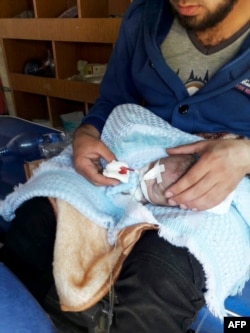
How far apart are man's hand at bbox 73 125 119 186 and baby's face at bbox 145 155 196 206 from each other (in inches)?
3.1

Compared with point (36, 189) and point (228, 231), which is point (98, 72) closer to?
point (36, 189)

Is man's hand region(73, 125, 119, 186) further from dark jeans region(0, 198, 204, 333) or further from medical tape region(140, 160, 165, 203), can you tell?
dark jeans region(0, 198, 204, 333)

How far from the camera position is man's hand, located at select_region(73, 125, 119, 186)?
78cm

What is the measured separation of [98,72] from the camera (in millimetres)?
1882

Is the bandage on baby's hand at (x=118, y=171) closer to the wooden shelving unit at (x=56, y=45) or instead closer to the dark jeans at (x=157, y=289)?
the dark jeans at (x=157, y=289)

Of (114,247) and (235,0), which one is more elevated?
(235,0)

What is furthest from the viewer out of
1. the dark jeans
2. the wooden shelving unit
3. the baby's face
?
the wooden shelving unit

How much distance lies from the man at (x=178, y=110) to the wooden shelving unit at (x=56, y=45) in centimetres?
64

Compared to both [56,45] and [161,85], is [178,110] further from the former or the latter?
[56,45]

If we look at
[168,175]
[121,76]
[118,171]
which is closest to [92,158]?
[118,171]

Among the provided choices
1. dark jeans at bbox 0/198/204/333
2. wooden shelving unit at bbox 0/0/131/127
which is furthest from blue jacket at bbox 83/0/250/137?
wooden shelving unit at bbox 0/0/131/127

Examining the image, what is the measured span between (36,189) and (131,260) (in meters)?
0.27

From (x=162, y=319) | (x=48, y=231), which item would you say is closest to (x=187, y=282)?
(x=162, y=319)

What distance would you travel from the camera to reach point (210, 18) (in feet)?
2.56
